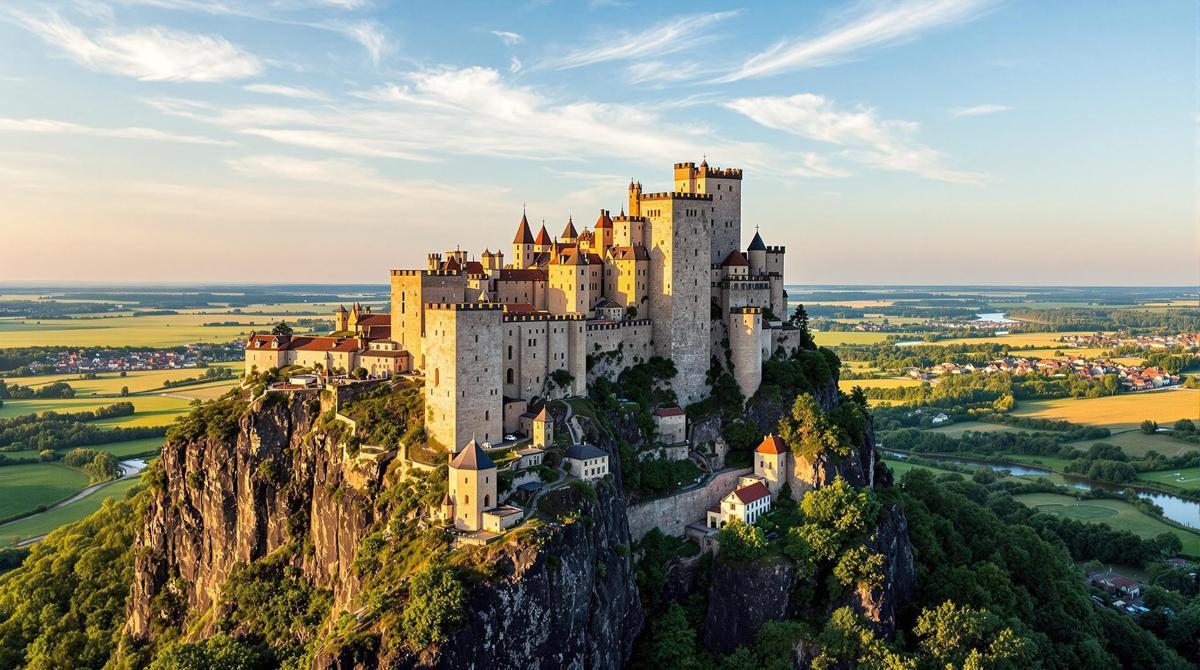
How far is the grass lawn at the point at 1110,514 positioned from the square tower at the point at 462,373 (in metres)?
86.4

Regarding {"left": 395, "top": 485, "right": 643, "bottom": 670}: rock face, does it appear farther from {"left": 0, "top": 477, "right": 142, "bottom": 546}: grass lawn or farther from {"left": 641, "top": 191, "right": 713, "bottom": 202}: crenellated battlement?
{"left": 0, "top": 477, "right": 142, "bottom": 546}: grass lawn

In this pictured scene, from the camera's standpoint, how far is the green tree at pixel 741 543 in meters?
61.8

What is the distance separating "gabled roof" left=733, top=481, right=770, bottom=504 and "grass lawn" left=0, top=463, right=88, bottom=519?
101 metres

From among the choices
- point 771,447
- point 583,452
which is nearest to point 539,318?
point 583,452

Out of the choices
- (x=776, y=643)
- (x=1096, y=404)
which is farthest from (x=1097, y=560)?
(x=1096, y=404)

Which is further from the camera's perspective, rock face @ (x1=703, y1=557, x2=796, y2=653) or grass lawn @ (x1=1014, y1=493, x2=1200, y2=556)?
grass lawn @ (x1=1014, y1=493, x2=1200, y2=556)

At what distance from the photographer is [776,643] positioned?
192ft

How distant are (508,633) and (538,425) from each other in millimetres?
15472

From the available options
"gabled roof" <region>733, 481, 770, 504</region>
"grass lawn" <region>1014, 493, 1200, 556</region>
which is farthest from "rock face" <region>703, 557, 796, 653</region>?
"grass lawn" <region>1014, 493, 1200, 556</region>

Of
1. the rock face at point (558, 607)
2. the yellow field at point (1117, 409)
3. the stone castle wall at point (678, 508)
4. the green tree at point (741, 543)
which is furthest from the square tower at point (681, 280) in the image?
the yellow field at point (1117, 409)

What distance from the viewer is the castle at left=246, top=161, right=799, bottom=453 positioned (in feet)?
220

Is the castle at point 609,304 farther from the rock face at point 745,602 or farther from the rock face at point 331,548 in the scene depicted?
the rock face at point 745,602

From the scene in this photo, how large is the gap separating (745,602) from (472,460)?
2294cm

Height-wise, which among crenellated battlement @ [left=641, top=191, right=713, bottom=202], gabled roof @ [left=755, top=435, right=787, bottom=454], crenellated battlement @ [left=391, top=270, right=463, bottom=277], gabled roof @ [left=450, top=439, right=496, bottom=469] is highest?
crenellated battlement @ [left=641, top=191, right=713, bottom=202]
